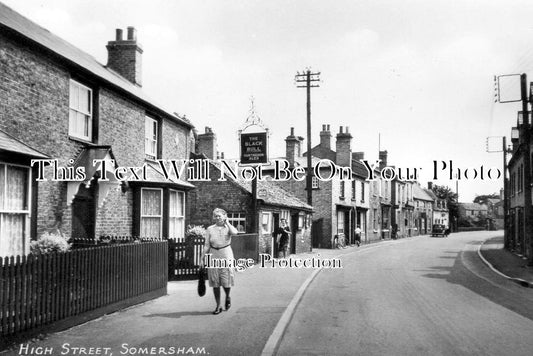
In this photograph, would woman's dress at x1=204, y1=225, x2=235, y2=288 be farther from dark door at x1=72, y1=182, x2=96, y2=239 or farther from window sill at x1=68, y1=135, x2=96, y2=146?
window sill at x1=68, y1=135, x2=96, y2=146

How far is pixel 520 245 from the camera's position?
26.7 meters

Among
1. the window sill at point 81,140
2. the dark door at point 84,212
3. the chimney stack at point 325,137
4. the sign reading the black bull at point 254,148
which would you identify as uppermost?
the chimney stack at point 325,137

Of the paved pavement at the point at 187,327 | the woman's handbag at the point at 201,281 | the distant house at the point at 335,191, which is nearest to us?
the paved pavement at the point at 187,327

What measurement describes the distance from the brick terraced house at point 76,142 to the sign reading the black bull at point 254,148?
2890 millimetres

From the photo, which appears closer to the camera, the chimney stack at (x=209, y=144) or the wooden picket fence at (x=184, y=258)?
the wooden picket fence at (x=184, y=258)

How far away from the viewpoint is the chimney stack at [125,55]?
64.8 feet

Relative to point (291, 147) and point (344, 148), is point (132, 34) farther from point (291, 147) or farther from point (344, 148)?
point (344, 148)

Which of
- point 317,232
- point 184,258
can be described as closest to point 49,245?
point 184,258

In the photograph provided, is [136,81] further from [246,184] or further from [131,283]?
[131,283]

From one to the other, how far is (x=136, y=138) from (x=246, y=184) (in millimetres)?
9262

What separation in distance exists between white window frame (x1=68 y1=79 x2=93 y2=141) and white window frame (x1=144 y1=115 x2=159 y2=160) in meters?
3.43

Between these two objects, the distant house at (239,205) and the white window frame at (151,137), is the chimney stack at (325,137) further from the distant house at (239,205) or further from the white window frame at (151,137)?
the white window frame at (151,137)

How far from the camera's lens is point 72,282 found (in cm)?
801

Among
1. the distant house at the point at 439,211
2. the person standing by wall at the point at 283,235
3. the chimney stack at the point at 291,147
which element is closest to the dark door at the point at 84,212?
the person standing by wall at the point at 283,235
